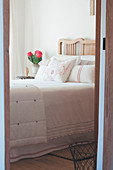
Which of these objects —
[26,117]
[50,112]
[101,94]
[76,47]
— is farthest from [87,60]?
[101,94]

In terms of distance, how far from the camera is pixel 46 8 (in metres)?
5.52

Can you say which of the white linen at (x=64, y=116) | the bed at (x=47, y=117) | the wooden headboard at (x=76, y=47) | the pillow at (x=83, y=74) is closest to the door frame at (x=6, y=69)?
the bed at (x=47, y=117)

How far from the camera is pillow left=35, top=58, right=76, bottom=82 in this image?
3.96 m

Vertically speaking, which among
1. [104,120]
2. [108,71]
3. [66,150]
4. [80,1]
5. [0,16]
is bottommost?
[66,150]

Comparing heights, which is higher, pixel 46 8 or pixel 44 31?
pixel 46 8

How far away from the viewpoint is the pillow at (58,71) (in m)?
3.96

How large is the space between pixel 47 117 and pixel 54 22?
2.78 meters

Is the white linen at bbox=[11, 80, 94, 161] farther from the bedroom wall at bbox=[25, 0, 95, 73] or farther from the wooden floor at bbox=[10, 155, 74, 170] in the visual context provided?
the bedroom wall at bbox=[25, 0, 95, 73]

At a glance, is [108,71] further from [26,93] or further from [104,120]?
[26,93]

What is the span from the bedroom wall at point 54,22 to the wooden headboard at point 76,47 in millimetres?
122

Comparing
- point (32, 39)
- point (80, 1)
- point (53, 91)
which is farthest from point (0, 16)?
point (32, 39)

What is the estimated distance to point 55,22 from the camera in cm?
535

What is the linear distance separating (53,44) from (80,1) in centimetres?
96

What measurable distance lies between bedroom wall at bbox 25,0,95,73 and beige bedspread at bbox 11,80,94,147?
161 centimetres
